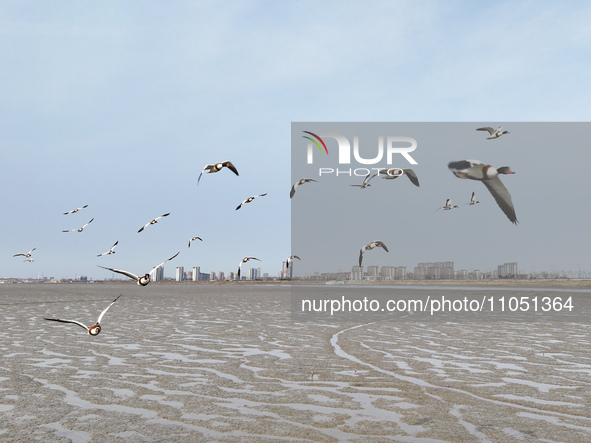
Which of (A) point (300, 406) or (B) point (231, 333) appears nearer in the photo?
(A) point (300, 406)

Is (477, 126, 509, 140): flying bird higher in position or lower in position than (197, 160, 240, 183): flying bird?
higher

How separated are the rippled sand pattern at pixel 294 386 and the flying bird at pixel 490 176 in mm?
3611

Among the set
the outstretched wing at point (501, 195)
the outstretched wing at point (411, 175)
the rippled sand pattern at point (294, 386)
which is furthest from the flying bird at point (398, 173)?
the rippled sand pattern at point (294, 386)

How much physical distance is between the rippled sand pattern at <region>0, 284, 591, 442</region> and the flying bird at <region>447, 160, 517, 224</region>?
3611mm

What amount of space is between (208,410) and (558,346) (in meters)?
9.56

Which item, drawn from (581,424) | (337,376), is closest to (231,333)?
(337,376)

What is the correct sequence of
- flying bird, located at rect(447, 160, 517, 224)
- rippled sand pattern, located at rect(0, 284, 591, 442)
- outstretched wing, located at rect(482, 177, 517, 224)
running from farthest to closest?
outstretched wing, located at rect(482, 177, 517, 224)
flying bird, located at rect(447, 160, 517, 224)
rippled sand pattern, located at rect(0, 284, 591, 442)

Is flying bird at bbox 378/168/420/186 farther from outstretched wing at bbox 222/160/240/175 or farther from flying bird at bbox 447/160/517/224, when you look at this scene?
outstretched wing at bbox 222/160/240/175

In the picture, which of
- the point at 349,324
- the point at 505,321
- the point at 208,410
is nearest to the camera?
the point at 208,410

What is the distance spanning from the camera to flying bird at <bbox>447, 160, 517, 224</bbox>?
15156 mm

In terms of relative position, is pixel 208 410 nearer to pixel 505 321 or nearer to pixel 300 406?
pixel 300 406

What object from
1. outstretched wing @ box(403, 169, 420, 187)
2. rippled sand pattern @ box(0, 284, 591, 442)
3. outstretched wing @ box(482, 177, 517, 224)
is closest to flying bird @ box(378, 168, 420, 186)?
outstretched wing @ box(403, 169, 420, 187)

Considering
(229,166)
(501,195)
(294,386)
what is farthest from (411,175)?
(294,386)

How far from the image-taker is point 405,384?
28.6 ft
